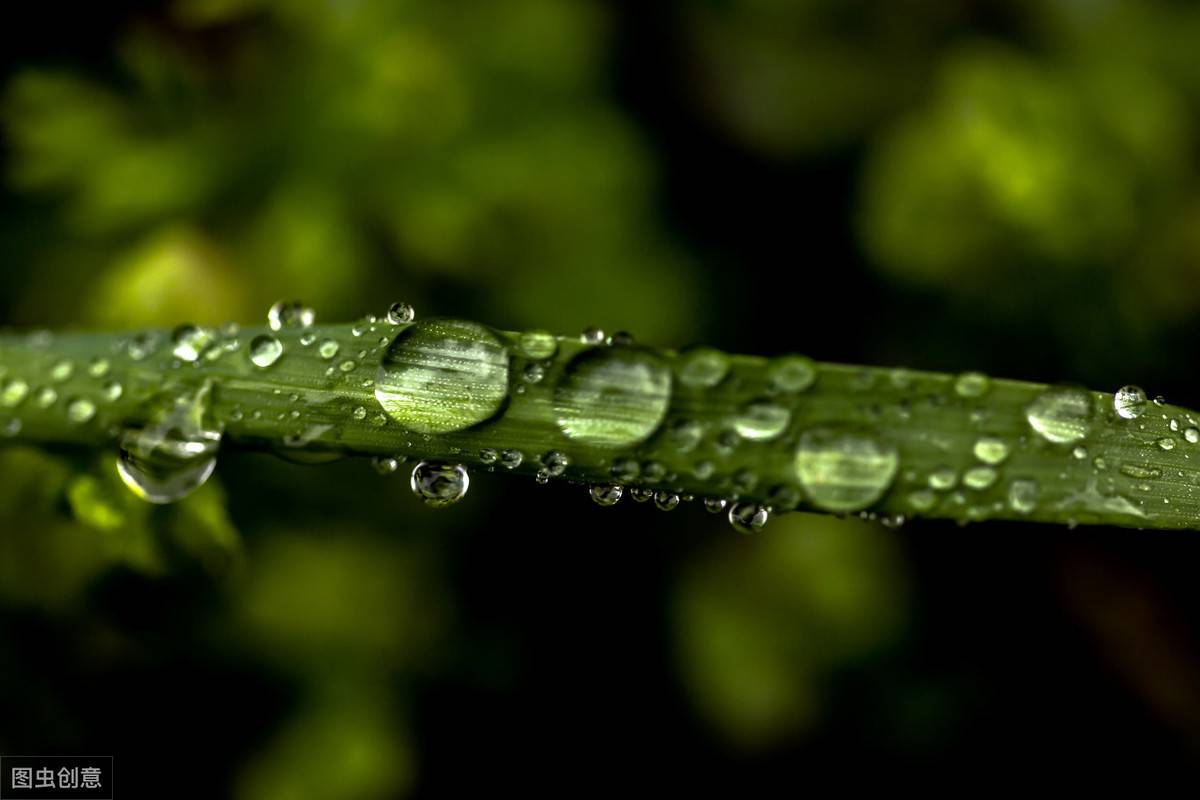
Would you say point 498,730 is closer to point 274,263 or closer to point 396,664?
point 396,664

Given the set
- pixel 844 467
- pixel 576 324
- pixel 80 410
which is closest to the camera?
pixel 844 467

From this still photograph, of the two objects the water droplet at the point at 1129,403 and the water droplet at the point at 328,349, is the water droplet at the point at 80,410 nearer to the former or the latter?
the water droplet at the point at 328,349

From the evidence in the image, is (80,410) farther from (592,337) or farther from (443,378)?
(592,337)

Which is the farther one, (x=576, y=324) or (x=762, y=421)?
(x=576, y=324)

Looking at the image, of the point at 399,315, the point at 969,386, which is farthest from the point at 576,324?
the point at 969,386

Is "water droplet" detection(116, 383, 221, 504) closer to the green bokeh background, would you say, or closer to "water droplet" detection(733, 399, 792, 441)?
"water droplet" detection(733, 399, 792, 441)

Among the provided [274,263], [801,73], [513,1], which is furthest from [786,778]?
[513,1]
